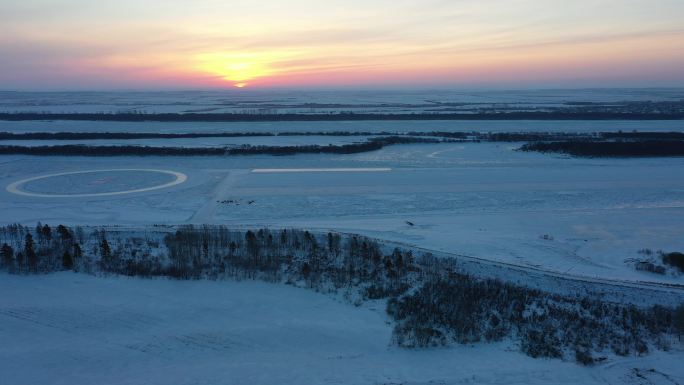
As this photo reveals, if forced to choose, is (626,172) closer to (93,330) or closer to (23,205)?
(93,330)

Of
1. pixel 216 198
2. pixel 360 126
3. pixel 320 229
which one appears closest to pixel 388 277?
pixel 320 229

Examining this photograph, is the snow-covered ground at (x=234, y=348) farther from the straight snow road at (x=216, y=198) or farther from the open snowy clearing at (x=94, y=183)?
the open snowy clearing at (x=94, y=183)

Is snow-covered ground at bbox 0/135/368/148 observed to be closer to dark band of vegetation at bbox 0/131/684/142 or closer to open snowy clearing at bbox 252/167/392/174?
dark band of vegetation at bbox 0/131/684/142

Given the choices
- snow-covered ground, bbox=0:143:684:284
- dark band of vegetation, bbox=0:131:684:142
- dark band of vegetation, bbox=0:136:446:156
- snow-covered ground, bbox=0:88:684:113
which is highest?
snow-covered ground, bbox=0:88:684:113

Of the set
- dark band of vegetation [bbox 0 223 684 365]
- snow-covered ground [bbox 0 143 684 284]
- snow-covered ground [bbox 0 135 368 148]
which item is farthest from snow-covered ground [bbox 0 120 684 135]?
dark band of vegetation [bbox 0 223 684 365]

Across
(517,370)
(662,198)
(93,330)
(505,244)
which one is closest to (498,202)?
(505,244)
